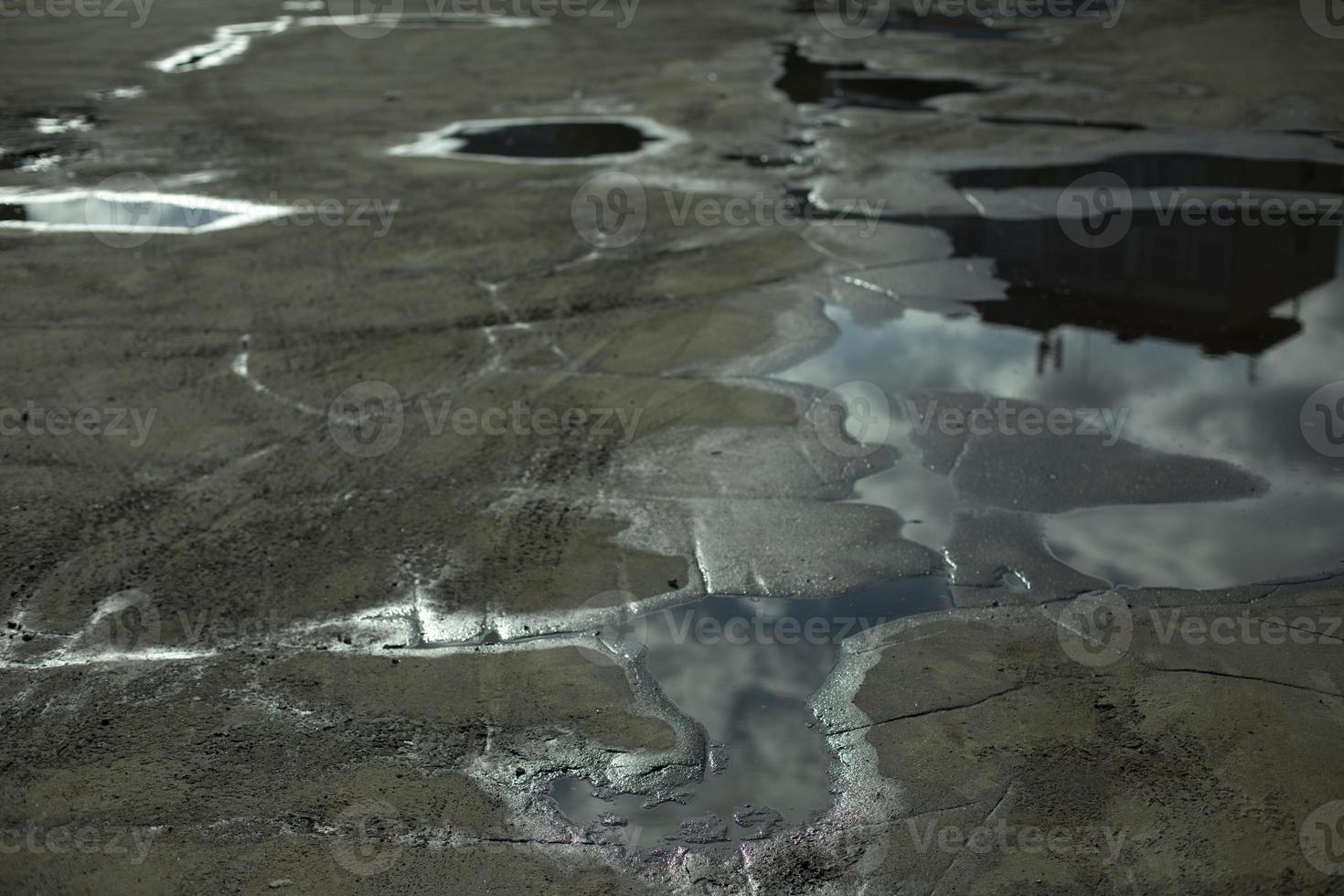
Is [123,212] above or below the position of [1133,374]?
above

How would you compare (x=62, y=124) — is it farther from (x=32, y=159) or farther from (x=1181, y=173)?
(x=1181, y=173)

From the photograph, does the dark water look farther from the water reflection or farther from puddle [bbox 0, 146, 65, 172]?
the water reflection

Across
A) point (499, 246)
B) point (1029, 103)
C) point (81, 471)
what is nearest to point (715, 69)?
point (1029, 103)

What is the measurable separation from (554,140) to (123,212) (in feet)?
15.8

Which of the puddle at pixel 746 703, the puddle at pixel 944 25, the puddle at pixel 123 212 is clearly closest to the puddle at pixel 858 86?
the puddle at pixel 944 25

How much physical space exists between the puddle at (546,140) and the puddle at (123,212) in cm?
248

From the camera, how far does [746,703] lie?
211 inches

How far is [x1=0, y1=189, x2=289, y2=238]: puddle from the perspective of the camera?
11.7 m

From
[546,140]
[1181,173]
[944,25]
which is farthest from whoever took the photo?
[944,25]

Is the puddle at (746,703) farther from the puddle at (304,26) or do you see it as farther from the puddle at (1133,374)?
the puddle at (304,26)

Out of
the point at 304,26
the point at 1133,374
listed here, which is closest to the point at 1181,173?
the point at 1133,374

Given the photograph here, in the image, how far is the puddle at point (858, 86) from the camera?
55.0 feet

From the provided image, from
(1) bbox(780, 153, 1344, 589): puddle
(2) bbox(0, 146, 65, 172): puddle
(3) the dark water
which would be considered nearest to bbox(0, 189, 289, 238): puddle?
(2) bbox(0, 146, 65, 172): puddle

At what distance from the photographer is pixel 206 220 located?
1188 centimetres
